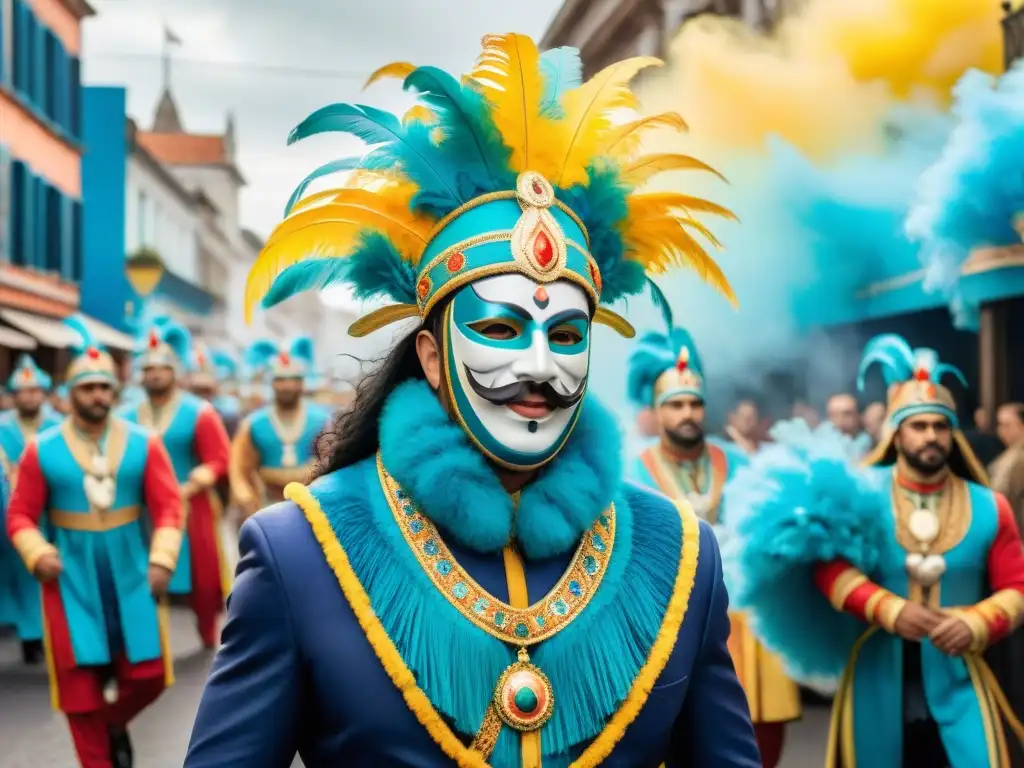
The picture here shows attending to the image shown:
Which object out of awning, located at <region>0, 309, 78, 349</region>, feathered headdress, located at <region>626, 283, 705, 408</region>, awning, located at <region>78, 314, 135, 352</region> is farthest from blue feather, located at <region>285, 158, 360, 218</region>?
awning, located at <region>78, 314, 135, 352</region>

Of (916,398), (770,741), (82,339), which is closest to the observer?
(916,398)

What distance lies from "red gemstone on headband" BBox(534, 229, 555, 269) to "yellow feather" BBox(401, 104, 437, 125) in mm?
321

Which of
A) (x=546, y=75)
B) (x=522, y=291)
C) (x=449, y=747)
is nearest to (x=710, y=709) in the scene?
(x=449, y=747)

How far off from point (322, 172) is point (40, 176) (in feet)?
66.1

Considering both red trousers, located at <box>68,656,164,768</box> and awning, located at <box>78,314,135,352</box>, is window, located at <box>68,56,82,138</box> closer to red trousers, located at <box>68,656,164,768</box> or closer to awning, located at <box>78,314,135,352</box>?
awning, located at <box>78,314,135,352</box>

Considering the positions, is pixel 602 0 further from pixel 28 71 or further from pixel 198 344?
pixel 198 344

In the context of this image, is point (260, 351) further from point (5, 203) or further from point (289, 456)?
point (5, 203)

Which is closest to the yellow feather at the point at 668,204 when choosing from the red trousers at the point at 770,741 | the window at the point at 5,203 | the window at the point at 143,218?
the red trousers at the point at 770,741

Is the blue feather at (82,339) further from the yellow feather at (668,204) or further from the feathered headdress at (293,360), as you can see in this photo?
the yellow feather at (668,204)

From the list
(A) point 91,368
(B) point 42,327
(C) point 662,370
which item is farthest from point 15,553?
(B) point 42,327

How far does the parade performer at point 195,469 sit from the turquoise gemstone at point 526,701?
766 centimetres

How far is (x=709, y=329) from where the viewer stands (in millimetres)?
13641

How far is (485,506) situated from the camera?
8.64 feet

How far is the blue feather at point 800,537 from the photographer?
552cm
